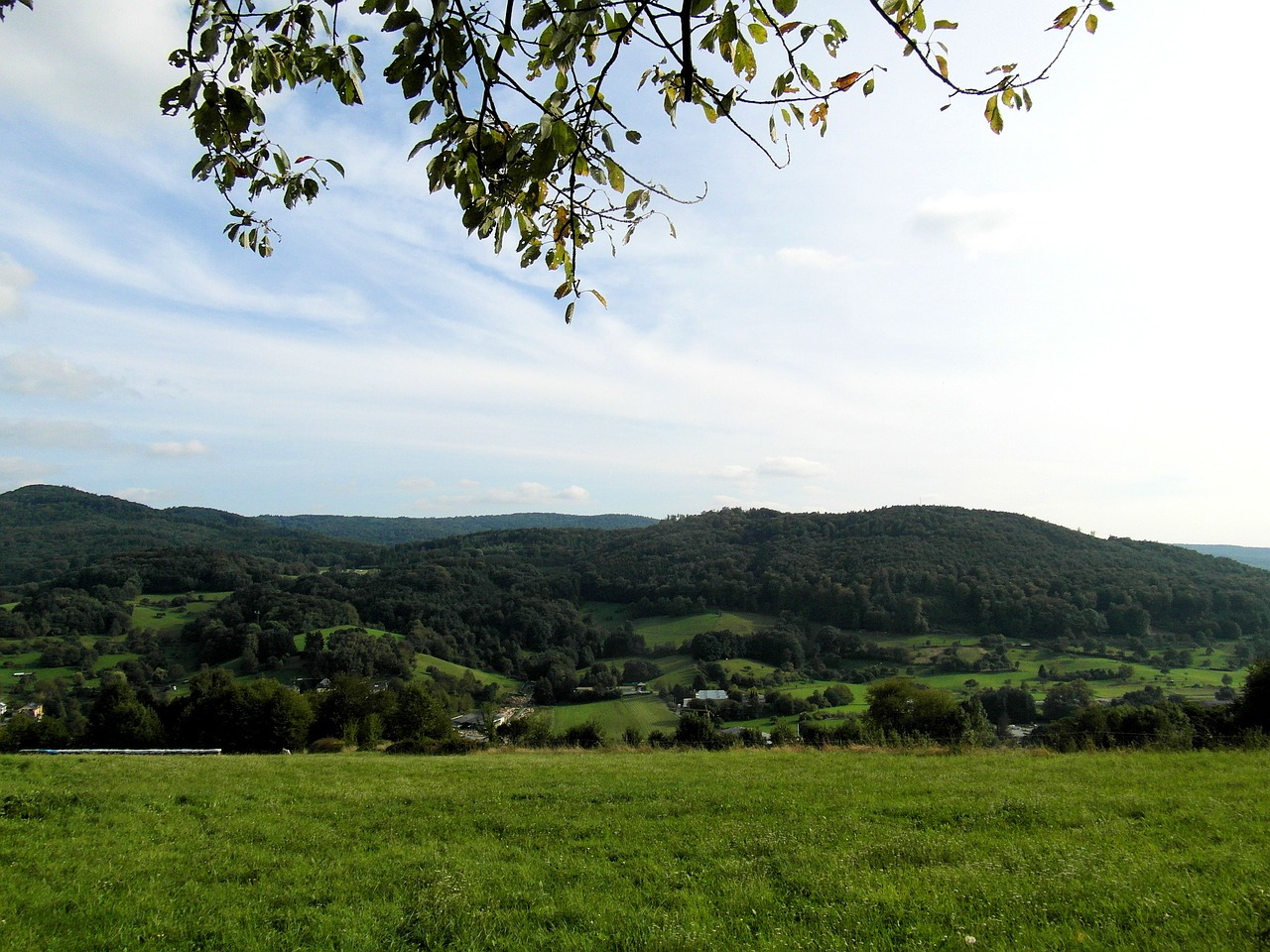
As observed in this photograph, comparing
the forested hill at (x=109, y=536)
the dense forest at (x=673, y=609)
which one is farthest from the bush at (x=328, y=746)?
the forested hill at (x=109, y=536)

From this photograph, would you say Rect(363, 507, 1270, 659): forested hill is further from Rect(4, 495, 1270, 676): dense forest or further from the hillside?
the hillside

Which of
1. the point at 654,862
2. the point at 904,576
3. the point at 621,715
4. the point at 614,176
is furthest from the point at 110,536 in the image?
the point at 614,176

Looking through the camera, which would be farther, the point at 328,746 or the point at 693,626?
the point at 693,626

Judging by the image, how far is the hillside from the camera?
12244 centimetres

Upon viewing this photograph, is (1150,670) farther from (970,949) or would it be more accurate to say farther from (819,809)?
(970,949)

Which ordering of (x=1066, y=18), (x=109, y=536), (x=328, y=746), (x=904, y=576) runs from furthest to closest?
(x=109, y=536) < (x=904, y=576) < (x=328, y=746) < (x=1066, y=18)

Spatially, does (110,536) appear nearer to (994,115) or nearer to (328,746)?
(328,746)

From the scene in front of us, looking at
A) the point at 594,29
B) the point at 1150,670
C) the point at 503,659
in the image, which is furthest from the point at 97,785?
the point at 503,659

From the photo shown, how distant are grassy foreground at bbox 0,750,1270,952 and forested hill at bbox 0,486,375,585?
13244cm

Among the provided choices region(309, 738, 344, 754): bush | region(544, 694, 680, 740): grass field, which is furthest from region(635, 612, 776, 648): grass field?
region(309, 738, 344, 754): bush

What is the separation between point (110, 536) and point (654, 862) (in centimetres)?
16723

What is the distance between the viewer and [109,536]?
443 ft

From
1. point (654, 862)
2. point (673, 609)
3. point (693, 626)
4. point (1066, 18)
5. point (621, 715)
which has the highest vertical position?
point (1066, 18)

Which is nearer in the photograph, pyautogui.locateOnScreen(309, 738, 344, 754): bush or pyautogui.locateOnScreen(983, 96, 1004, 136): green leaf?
pyautogui.locateOnScreen(983, 96, 1004, 136): green leaf
